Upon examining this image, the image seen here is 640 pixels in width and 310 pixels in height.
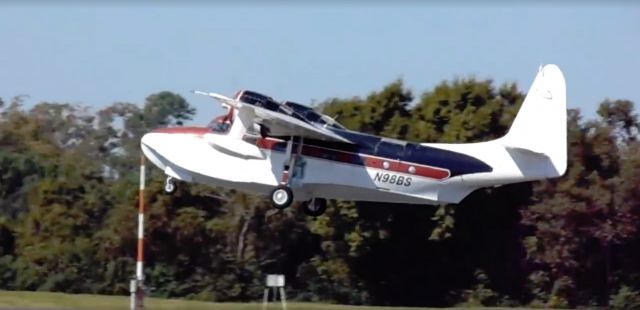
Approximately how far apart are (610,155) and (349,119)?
9.44 m

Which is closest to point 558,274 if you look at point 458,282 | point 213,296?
point 458,282

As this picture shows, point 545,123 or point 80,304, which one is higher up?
point 545,123

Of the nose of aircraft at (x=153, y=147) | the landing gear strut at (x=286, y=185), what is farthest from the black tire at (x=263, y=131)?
the nose of aircraft at (x=153, y=147)

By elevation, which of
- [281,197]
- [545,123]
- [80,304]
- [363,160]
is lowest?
[80,304]

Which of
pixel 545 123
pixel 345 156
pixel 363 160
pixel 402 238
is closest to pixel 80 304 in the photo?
pixel 345 156

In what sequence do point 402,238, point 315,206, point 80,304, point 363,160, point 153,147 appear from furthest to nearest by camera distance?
point 402,238
point 315,206
point 153,147
point 363,160
point 80,304

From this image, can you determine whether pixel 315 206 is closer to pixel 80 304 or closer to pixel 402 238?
pixel 80 304

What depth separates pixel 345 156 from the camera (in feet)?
117

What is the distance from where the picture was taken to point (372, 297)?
52031mm

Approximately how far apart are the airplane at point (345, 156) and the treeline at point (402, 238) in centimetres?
1472

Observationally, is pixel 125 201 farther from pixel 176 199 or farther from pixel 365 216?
pixel 365 216

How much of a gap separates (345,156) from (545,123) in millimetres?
4952

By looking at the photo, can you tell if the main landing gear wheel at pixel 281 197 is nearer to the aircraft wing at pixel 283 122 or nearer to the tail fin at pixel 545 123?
the aircraft wing at pixel 283 122

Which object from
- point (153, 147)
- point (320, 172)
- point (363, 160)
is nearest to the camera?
point (363, 160)
